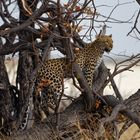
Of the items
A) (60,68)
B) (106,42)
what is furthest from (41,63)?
(106,42)

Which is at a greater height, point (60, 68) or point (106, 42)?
point (106, 42)

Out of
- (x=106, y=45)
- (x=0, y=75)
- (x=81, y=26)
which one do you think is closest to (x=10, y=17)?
(x=0, y=75)

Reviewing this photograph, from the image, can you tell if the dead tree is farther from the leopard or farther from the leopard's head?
the leopard's head

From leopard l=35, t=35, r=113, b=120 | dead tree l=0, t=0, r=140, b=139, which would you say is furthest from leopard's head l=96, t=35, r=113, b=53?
dead tree l=0, t=0, r=140, b=139

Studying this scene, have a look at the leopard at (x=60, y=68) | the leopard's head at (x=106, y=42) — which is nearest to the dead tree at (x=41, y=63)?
the leopard at (x=60, y=68)

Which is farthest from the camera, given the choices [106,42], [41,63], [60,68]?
Answer: [106,42]

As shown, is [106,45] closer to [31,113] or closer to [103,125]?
[31,113]

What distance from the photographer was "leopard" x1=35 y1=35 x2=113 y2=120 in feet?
21.3

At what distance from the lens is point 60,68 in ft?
21.9

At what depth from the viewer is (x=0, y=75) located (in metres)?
6.14

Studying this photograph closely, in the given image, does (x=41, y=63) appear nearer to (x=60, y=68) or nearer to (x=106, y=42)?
(x=60, y=68)

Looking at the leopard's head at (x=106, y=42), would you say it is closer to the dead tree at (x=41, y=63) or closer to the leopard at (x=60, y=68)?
the leopard at (x=60, y=68)

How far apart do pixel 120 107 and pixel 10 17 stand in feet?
4.84

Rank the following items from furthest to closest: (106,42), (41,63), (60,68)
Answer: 1. (106,42)
2. (60,68)
3. (41,63)
